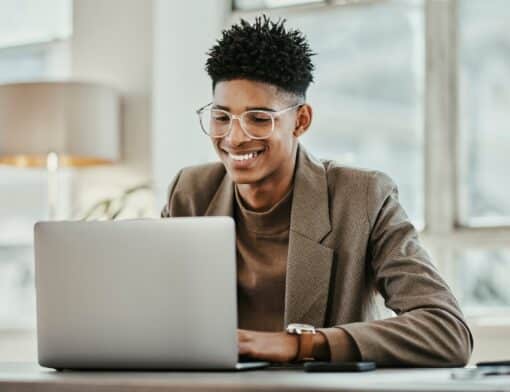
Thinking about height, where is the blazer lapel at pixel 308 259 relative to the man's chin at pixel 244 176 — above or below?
below

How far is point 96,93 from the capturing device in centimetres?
362

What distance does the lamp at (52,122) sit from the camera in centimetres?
350

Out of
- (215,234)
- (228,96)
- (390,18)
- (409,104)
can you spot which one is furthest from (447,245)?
(215,234)

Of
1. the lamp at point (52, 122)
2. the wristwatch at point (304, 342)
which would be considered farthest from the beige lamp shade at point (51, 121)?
the wristwatch at point (304, 342)

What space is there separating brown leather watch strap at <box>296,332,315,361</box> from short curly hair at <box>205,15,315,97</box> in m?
0.63

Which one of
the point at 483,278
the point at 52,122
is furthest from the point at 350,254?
the point at 52,122

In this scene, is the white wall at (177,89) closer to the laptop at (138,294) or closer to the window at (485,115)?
the window at (485,115)

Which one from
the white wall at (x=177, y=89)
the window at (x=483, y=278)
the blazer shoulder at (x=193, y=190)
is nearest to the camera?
the blazer shoulder at (x=193, y=190)

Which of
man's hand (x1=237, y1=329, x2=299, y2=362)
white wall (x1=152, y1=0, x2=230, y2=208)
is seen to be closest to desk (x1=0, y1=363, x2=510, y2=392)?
man's hand (x1=237, y1=329, x2=299, y2=362)

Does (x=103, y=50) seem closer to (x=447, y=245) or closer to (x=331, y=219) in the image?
(x=447, y=245)

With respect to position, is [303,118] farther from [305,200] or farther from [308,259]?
[308,259]

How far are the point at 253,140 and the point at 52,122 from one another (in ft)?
5.17

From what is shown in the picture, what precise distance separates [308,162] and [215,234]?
0.81 m

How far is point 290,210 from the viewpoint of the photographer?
2254 mm
